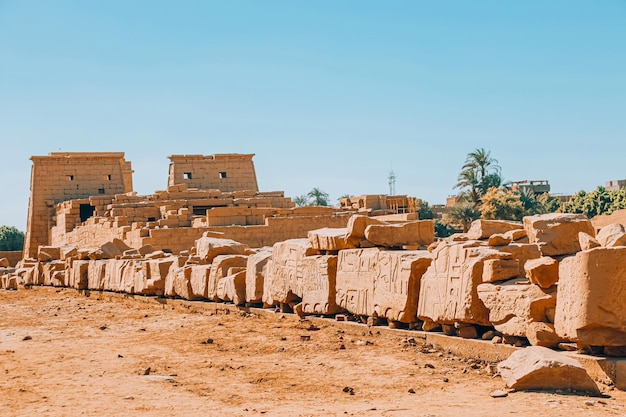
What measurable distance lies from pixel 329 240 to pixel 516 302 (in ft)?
11.2

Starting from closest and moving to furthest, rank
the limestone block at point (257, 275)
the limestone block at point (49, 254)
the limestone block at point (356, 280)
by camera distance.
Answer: the limestone block at point (356, 280) < the limestone block at point (257, 275) < the limestone block at point (49, 254)

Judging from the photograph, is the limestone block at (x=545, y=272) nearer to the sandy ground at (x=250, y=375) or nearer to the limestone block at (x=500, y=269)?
the limestone block at (x=500, y=269)

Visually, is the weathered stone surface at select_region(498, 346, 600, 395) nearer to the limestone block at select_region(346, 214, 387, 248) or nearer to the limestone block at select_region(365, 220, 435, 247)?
the limestone block at select_region(365, 220, 435, 247)

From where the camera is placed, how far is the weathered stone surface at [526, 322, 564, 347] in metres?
6.28

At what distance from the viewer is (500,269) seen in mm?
6902

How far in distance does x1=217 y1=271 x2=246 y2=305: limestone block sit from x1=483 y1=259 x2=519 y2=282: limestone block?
17.7 ft

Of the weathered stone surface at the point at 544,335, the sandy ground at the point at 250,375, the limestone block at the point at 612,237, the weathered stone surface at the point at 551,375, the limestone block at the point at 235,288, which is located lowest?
the sandy ground at the point at 250,375

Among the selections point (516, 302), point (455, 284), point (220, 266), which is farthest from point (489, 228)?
point (220, 266)

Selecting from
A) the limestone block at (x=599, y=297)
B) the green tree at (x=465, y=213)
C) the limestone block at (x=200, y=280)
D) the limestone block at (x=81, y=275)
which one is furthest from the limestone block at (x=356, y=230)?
the green tree at (x=465, y=213)

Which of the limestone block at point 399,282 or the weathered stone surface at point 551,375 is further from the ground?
the limestone block at point 399,282

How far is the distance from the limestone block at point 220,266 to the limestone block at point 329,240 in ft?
8.22

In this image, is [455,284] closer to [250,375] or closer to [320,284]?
[250,375]

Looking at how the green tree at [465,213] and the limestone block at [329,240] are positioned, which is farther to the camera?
the green tree at [465,213]

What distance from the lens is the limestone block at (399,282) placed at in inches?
317
